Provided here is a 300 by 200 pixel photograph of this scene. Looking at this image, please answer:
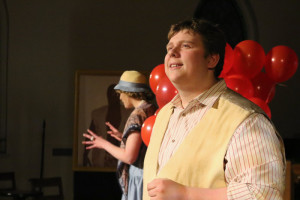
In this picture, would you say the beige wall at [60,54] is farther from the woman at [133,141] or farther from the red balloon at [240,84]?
the red balloon at [240,84]

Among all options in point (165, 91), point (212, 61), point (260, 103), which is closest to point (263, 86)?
point (260, 103)

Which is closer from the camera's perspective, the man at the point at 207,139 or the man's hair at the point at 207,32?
the man at the point at 207,139

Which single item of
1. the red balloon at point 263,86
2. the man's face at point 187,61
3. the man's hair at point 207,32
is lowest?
the red balloon at point 263,86

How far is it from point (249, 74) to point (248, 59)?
0.10 metres

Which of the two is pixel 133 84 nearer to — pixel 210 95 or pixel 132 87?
pixel 132 87

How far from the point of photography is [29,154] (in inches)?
281

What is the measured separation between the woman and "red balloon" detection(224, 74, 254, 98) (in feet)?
2.71

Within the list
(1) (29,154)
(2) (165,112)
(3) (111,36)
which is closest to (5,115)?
(1) (29,154)

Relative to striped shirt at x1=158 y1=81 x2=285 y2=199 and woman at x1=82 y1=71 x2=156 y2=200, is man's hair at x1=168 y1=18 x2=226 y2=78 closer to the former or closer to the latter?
striped shirt at x1=158 y1=81 x2=285 y2=199

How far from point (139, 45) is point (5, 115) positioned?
82.3 inches

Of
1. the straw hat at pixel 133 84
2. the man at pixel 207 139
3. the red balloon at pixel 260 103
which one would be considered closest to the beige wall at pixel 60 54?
the straw hat at pixel 133 84

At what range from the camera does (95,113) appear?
21.2 ft

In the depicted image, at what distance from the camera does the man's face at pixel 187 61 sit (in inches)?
71.2

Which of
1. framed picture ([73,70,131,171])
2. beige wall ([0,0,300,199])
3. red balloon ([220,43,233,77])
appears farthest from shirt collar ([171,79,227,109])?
beige wall ([0,0,300,199])
